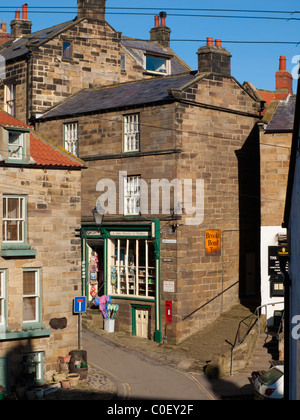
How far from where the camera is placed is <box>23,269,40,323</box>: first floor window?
26.5 meters

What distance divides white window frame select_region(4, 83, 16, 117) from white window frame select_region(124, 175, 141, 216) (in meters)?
11.0

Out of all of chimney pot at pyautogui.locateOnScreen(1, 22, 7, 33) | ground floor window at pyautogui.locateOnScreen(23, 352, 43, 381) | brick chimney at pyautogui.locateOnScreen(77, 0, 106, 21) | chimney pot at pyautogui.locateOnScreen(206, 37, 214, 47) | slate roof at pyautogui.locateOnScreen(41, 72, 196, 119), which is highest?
chimney pot at pyautogui.locateOnScreen(1, 22, 7, 33)

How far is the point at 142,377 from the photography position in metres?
27.0

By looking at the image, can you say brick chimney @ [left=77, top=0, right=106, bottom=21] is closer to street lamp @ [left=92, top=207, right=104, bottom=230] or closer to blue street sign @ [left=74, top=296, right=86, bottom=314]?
street lamp @ [left=92, top=207, right=104, bottom=230]

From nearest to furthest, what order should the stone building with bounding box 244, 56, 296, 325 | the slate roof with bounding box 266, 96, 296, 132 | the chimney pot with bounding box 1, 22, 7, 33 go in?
1. the stone building with bounding box 244, 56, 296, 325
2. the slate roof with bounding box 266, 96, 296, 132
3. the chimney pot with bounding box 1, 22, 7, 33

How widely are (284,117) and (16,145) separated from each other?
44.1ft

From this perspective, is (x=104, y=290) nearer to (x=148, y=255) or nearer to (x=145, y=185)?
(x=148, y=255)

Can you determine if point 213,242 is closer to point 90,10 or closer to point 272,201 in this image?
point 272,201

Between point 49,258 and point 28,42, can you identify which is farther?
point 28,42

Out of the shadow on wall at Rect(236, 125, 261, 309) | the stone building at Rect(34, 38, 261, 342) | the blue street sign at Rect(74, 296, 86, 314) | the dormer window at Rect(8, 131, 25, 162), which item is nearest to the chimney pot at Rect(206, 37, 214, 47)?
the stone building at Rect(34, 38, 261, 342)

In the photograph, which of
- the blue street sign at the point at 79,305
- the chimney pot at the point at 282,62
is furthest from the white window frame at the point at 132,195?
the chimney pot at the point at 282,62

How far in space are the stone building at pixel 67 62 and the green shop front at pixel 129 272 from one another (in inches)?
→ 358

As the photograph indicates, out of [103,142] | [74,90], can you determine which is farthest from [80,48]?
[103,142]

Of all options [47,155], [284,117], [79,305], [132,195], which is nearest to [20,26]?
[132,195]
